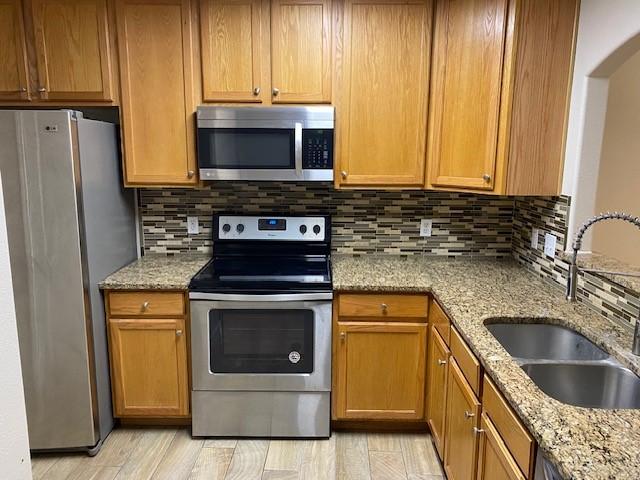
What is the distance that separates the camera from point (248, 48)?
221cm

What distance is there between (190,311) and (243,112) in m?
1.01

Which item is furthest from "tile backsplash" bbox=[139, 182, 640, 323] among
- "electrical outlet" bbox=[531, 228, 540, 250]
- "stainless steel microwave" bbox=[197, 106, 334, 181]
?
"stainless steel microwave" bbox=[197, 106, 334, 181]

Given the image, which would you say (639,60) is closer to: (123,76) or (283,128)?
(283,128)

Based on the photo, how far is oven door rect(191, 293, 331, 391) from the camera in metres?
2.13

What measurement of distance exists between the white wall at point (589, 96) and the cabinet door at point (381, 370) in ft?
2.96

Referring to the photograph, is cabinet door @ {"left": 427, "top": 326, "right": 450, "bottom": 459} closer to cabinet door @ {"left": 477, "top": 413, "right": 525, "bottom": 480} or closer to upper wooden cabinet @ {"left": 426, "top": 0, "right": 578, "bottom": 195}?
cabinet door @ {"left": 477, "top": 413, "right": 525, "bottom": 480}

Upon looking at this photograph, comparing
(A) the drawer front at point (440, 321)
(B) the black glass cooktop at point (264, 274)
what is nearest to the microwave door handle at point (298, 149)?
(B) the black glass cooktop at point (264, 274)

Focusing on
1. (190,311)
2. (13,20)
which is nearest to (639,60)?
(190,311)

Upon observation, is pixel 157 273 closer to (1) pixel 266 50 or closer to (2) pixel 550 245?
(1) pixel 266 50

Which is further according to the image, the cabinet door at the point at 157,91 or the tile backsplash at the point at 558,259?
the cabinet door at the point at 157,91

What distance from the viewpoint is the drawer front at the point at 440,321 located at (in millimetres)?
1863

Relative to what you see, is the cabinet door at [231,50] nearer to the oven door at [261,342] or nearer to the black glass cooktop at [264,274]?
the black glass cooktop at [264,274]

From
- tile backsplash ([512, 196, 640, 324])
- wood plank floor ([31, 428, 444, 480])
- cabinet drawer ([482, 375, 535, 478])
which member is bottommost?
wood plank floor ([31, 428, 444, 480])

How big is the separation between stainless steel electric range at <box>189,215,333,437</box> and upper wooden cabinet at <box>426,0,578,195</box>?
37.1 inches
